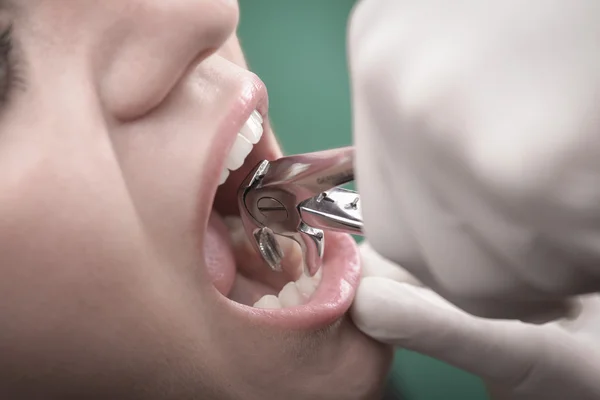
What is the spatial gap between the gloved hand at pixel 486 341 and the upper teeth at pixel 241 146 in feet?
0.60

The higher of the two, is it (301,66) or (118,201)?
(118,201)

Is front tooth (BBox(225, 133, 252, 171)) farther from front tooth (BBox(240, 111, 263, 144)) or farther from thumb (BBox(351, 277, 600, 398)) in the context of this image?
thumb (BBox(351, 277, 600, 398))

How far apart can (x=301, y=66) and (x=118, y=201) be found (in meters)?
0.61

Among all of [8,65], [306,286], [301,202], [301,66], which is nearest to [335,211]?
[301,202]

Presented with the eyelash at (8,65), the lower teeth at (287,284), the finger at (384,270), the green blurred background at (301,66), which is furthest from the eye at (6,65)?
the green blurred background at (301,66)

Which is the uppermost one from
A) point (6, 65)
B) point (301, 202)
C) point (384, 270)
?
point (6, 65)

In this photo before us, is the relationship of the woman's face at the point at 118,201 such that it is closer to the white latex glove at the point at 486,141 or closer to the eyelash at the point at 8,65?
the eyelash at the point at 8,65

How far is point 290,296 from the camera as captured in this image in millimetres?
634

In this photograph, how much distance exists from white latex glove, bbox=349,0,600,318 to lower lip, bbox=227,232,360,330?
21 centimetres

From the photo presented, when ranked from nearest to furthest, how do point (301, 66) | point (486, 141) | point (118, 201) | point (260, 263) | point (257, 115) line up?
point (486, 141) → point (118, 201) → point (257, 115) → point (260, 263) → point (301, 66)

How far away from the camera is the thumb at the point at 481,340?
62 centimetres

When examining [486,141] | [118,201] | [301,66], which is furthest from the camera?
[301,66]

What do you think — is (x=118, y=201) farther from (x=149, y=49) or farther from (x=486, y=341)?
(x=486, y=341)

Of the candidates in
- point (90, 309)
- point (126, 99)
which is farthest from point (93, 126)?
point (90, 309)
